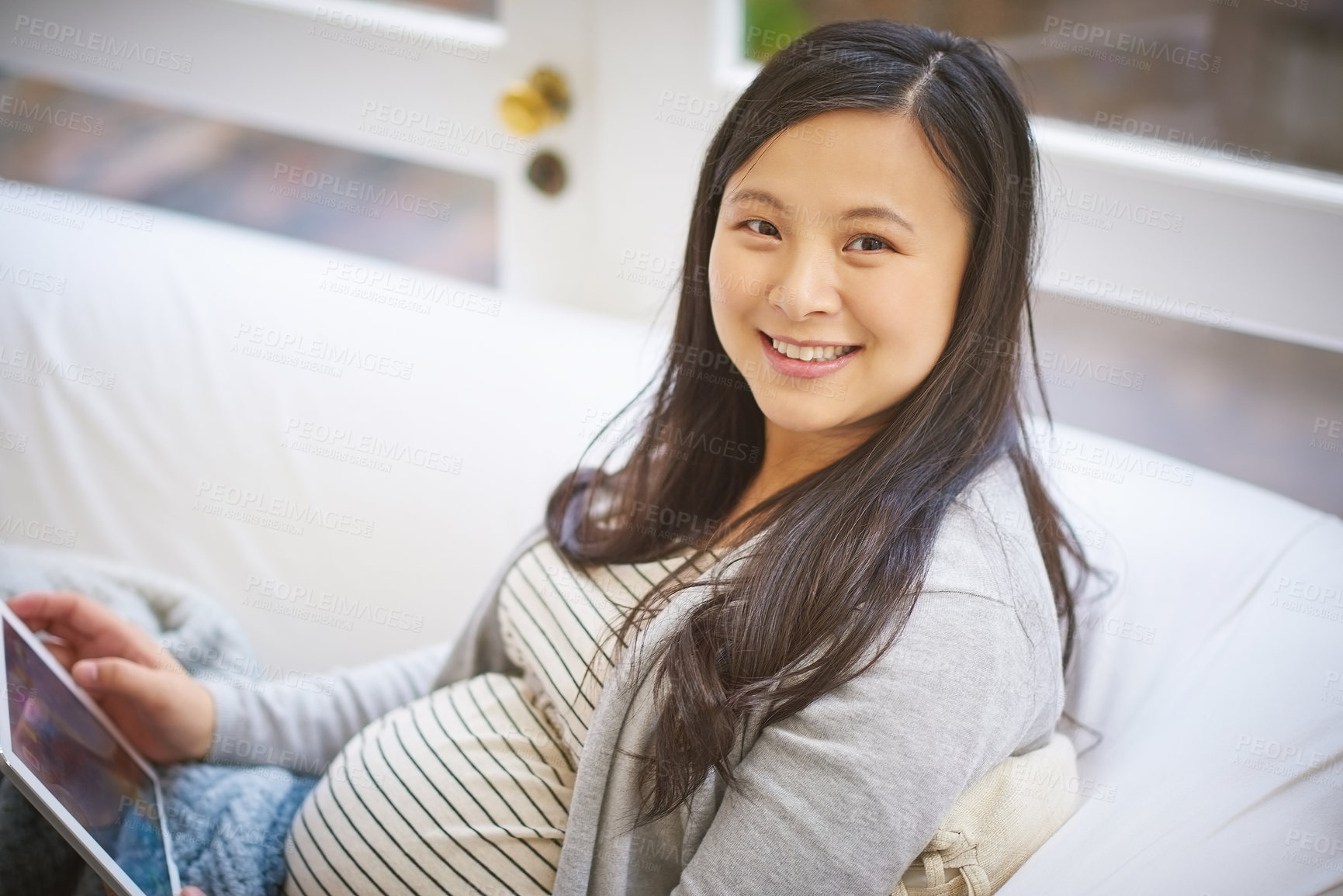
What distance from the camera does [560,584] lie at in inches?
40.2

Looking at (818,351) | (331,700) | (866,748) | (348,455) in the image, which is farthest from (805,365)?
(348,455)

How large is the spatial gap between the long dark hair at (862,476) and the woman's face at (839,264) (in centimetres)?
2

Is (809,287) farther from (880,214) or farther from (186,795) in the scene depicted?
(186,795)

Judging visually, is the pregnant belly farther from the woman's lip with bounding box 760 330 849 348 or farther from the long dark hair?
the woman's lip with bounding box 760 330 849 348

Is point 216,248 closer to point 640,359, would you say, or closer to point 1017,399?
point 640,359

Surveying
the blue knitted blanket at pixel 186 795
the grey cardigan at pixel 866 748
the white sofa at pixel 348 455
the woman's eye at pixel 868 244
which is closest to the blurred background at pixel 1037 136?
the white sofa at pixel 348 455

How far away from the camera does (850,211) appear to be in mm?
809

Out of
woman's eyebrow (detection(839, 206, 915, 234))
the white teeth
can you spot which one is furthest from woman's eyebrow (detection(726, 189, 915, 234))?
the white teeth

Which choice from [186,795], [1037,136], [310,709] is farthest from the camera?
[1037,136]

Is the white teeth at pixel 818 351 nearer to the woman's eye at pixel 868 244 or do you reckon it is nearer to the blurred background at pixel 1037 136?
Answer: the woman's eye at pixel 868 244

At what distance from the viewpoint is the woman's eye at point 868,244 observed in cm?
83

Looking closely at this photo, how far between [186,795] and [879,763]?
69cm

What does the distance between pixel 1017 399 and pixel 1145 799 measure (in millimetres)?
347

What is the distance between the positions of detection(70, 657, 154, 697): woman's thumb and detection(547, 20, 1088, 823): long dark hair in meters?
0.45
